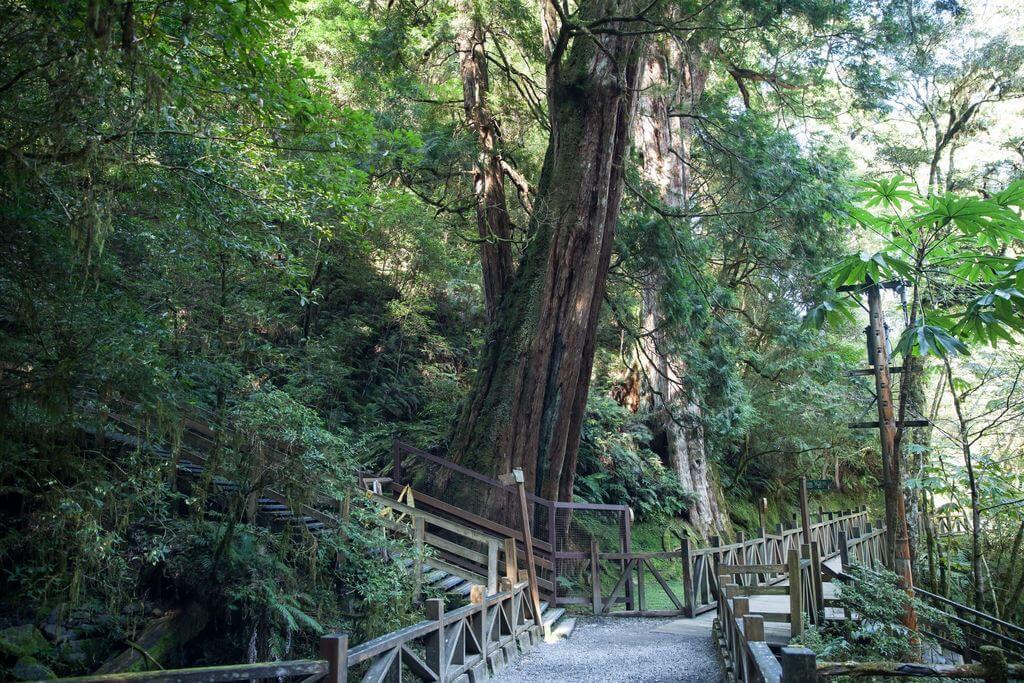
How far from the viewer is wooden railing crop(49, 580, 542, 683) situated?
3834 mm

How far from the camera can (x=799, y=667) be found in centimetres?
381

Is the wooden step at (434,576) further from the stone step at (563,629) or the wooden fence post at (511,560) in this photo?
the stone step at (563,629)

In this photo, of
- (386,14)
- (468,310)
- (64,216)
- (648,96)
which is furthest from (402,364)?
(64,216)

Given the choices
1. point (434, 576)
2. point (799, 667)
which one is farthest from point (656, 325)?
point (799, 667)

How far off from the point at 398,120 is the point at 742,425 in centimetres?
1042

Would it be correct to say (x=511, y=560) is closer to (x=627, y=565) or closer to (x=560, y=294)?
(x=627, y=565)

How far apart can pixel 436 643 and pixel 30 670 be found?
3312 mm

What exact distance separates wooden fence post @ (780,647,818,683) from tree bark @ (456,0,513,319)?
34.0 feet

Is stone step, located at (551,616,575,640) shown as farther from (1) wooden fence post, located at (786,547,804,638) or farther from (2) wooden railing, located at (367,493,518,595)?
(1) wooden fence post, located at (786,547,804,638)

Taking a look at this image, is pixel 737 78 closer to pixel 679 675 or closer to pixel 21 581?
pixel 679 675

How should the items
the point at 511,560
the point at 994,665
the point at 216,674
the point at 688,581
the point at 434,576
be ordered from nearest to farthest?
1. the point at 216,674
2. the point at 994,665
3. the point at 434,576
4. the point at 511,560
5. the point at 688,581

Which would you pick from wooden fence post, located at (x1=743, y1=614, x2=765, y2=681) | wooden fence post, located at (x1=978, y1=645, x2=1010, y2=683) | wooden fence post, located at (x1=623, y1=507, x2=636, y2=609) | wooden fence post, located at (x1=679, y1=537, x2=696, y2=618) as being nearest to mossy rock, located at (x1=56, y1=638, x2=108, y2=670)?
wooden fence post, located at (x1=743, y1=614, x2=765, y2=681)

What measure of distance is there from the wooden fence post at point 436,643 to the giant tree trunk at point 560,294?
18.8 ft

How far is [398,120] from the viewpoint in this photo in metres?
14.6
